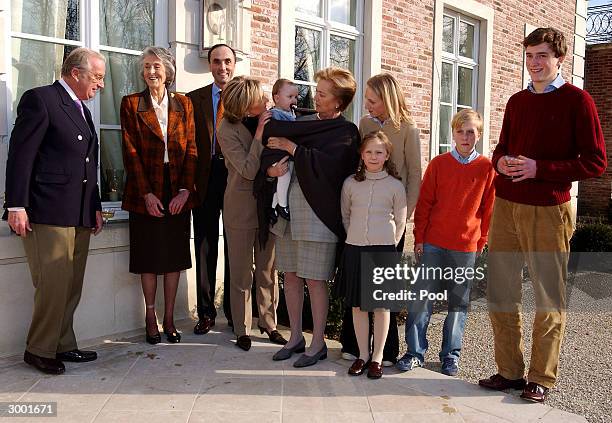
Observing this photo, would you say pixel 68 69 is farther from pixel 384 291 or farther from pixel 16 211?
pixel 384 291

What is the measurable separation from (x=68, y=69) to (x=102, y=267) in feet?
4.85

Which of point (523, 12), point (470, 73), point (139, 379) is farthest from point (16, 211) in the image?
point (523, 12)

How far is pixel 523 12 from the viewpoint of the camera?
9766 millimetres

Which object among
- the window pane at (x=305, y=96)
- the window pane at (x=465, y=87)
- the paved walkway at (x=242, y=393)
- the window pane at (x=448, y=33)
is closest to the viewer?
the paved walkway at (x=242, y=393)

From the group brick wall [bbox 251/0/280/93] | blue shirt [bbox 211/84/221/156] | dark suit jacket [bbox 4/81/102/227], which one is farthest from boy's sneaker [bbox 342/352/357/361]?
brick wall [bbox 251/0/280/93]

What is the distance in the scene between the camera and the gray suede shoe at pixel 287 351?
4.07m

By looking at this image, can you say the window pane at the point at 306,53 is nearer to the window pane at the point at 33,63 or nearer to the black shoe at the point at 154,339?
the window pane at the point at 33,63

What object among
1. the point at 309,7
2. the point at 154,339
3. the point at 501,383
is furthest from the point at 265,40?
the point at 501,383

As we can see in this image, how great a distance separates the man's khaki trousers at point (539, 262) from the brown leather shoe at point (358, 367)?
3.05 feet

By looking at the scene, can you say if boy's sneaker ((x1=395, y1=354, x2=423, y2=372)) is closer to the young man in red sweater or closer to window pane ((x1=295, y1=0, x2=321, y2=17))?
the young man in red sweater

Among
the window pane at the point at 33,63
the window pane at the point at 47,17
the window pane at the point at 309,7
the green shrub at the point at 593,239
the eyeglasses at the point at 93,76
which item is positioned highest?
the window pane at the point at 309,7

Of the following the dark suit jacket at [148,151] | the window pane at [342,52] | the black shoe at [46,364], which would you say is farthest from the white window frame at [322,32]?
the black shoe at [46,364]

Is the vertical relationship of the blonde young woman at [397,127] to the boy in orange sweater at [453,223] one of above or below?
above

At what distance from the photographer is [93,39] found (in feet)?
14.8
